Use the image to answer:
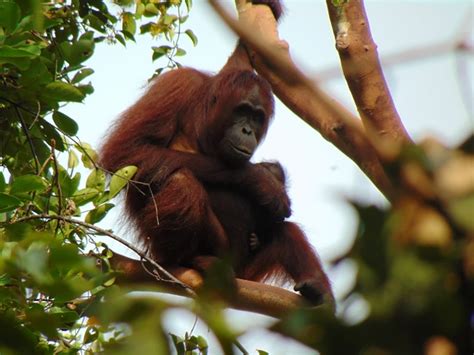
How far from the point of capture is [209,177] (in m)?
5.79

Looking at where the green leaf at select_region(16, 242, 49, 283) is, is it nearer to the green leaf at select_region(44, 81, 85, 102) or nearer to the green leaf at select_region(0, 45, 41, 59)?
the green leaf at select_region(0, 45, 41, 59)

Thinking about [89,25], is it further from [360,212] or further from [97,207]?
[360,212]

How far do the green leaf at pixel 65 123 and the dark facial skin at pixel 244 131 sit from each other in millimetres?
1772

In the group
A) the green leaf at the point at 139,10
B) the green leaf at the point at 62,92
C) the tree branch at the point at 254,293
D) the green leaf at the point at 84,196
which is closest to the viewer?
the green leaf at the point at 62,92

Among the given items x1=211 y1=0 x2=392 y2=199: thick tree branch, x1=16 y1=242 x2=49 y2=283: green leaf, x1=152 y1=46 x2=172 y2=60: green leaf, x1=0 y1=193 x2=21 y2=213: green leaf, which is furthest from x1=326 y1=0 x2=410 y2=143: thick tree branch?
x1=16 y1=242 x2=49 y2=283: green leaf

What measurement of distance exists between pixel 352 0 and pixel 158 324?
3.53 m

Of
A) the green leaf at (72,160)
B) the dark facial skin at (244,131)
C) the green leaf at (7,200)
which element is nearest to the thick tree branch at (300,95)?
the dark facial skin at (244,131)

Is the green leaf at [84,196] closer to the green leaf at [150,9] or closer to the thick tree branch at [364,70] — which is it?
the thick tree branch at [364,70]

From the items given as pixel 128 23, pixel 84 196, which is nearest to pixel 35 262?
pixel 84 196

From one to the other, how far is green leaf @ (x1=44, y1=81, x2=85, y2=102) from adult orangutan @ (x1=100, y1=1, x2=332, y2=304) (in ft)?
4.77

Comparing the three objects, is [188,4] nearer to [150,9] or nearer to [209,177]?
A: [150,9]

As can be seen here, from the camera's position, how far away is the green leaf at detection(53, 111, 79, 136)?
427 centimetres

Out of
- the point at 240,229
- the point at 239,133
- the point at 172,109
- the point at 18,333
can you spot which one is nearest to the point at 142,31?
the point at 172,109

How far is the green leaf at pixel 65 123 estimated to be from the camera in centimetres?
427
